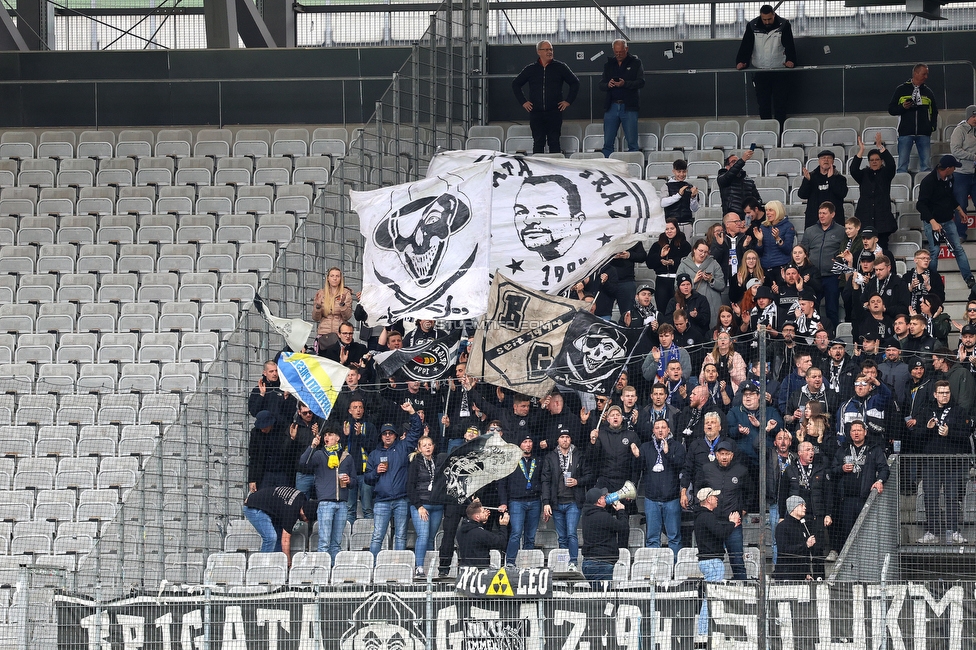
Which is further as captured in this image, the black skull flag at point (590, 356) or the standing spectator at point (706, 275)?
the standing spectator at point (706, 275)

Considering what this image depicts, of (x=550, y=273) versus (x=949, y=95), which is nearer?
(x=550, y=273)

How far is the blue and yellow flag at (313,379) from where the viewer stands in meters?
14.2

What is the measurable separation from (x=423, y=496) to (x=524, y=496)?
98cm

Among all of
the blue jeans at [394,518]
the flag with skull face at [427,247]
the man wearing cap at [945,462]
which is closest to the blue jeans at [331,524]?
the blue jeans at [394,518]

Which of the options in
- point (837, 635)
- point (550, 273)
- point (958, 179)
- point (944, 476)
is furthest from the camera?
point (958, 179)

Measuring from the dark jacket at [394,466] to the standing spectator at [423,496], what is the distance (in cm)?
10

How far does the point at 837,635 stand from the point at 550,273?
258 inches

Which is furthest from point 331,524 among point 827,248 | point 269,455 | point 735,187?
point 735,187

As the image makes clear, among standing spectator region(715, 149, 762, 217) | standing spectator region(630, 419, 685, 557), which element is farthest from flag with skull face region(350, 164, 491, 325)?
standing spectator region(630, 419, 685, 557)

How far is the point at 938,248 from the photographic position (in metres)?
17.4

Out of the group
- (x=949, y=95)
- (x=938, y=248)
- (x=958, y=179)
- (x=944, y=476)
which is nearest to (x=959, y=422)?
(x=944, y=476)

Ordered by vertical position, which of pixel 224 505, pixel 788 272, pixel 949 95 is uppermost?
pixel 949 95

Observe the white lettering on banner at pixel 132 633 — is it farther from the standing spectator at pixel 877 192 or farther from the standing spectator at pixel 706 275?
the standing spectator at pixel 877 192

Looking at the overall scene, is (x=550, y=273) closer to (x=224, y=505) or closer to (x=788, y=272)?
(x=788, y=272)
